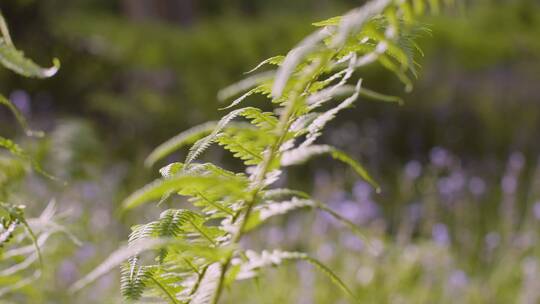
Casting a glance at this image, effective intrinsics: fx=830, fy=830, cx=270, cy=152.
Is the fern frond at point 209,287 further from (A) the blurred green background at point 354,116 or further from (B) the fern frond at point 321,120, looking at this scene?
(A) the blurred green background at point 354,116

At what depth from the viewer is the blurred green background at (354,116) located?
427cm

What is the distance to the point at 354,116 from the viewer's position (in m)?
6.71

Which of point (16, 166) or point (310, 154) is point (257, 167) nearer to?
point (310, 154)

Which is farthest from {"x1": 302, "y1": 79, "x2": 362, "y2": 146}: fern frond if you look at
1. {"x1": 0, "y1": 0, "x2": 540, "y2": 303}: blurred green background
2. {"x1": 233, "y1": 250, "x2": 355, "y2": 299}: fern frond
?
{"x1": 0, "y1": 0, "x2": 540, "y2": 303}: blurred green background

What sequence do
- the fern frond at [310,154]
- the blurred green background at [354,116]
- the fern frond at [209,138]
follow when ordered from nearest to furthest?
the fern frond at [310,154] < the fern frond at [209,138] < the blurred green background at [354,116]

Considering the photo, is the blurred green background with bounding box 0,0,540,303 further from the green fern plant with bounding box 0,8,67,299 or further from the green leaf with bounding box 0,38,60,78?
the green leaf with bounding box 0,38,60,78

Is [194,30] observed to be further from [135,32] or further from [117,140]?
[117,140]

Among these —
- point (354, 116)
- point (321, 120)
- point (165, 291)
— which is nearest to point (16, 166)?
point (165, 291)

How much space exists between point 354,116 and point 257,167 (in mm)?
5972

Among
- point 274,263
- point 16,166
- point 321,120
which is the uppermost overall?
point 16,166

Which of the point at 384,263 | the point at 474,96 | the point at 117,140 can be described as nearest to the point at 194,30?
the point at 117,140

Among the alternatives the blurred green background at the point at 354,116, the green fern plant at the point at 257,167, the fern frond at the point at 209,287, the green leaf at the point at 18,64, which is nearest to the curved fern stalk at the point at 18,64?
the green leaf at the point at 18,64

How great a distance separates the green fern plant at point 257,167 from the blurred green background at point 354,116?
2992 millimetres

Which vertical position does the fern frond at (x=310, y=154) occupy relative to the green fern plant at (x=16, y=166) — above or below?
below
